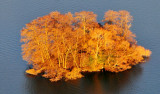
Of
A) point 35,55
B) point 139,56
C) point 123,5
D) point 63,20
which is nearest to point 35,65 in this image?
point 35,55

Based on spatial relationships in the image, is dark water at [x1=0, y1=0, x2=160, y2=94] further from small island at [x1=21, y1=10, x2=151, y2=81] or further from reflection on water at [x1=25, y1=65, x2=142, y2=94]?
small island at [x1=21, y1=10, x2=151, y2=81]

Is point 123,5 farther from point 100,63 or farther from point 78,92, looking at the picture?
point 78,92

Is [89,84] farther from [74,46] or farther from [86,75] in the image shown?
[74,46]

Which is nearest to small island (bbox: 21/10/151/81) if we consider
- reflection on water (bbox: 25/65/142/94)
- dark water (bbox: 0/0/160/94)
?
reflection on water (bbox: 25/65/142/94)

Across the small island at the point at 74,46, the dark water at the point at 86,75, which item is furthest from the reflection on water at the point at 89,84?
the small island at the point at 74,46

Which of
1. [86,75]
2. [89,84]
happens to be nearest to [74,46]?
[86,75]

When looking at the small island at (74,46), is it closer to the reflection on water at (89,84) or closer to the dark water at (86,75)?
the reflection on water at (89,84)

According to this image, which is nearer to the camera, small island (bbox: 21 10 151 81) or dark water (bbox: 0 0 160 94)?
dark water (bbox: 0 0 160 94)
